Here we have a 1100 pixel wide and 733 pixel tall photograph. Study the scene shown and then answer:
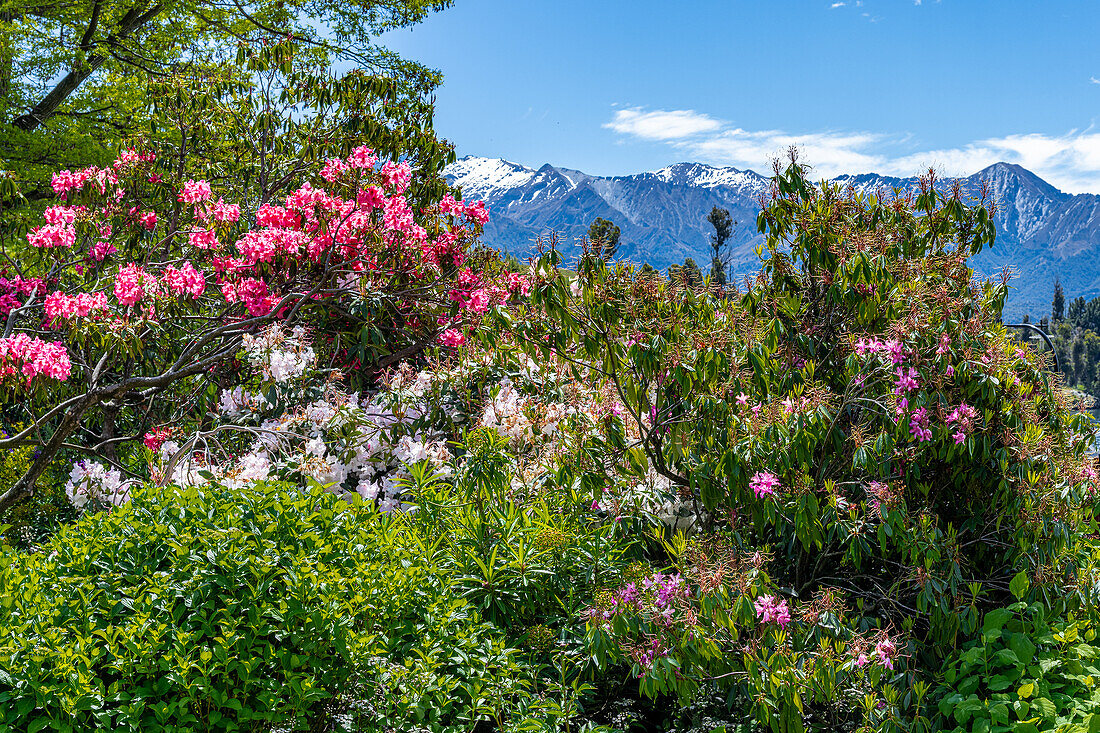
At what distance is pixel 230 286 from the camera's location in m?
5.89

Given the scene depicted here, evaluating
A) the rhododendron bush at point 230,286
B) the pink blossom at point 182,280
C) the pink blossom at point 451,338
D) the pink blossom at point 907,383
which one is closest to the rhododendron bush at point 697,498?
Answer: the pink blossom at point 907,383

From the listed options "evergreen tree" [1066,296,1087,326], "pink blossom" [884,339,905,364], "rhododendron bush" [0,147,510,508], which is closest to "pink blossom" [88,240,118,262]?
"rhododendron bush" [0,147,510,508]

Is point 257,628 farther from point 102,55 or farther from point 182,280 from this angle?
point 102,55

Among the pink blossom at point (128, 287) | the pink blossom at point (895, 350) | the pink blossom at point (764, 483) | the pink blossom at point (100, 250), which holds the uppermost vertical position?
the pink blossom at point (100, 250)

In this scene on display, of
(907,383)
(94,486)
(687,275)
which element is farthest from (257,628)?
(94,486)

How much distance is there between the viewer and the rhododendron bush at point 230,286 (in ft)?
18.2

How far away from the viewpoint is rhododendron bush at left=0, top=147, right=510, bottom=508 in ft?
18.2

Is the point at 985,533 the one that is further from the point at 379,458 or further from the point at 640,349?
the point at 379,458

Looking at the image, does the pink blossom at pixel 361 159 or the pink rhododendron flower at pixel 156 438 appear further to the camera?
the pink blossom at pixel 361 159

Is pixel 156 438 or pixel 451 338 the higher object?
pixel 451 338

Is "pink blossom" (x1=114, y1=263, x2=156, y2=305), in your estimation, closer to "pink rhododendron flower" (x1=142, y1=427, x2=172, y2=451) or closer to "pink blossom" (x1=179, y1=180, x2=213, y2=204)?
"pink rhododendron flower" (x1=142, y1=427, x2=172, y2=451)

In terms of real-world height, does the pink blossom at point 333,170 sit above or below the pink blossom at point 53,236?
above

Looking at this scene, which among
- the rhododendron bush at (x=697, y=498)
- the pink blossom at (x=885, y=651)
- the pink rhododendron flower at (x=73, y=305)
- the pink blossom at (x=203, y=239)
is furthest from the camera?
the pink blossom at (x=203, y=239)

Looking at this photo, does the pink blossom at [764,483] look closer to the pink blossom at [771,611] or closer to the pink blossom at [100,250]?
the pink blossom at [771,611]
